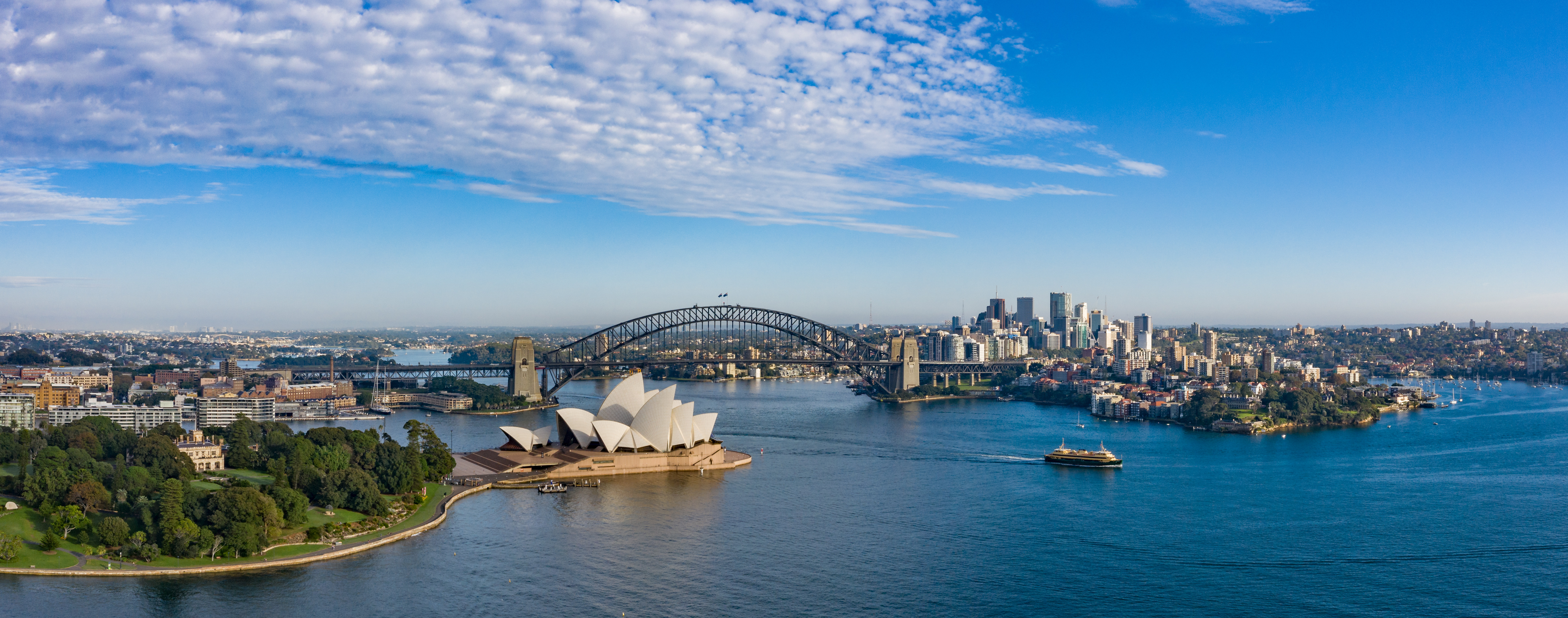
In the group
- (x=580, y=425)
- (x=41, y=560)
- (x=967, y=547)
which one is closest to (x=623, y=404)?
(x=580, y=425)

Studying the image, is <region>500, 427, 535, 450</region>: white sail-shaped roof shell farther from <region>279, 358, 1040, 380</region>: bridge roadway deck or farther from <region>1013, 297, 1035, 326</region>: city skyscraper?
<region>1013, 297, 1035, 326</region>: city skyscraper

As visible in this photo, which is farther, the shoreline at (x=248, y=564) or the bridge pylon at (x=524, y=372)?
the bridge pylon at (x=524, y=372)

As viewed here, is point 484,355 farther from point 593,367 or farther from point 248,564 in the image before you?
point 248,564

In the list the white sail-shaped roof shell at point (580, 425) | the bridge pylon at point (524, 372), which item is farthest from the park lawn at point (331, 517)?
the bridge pylon at point (524, 372)

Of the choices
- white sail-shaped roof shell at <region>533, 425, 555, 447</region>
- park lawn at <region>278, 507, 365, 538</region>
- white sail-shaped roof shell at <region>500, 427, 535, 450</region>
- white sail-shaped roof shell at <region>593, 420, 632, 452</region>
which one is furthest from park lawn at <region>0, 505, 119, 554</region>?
white sail-shaped roof shell at <region>593, 420, 632, 452</region>

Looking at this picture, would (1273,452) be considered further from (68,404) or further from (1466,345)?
(1466,345)

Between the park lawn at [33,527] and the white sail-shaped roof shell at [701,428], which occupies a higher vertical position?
the white sail-shaped roof shell at [701,428]

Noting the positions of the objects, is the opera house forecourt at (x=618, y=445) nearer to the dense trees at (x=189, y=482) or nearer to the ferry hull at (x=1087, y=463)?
the dense trees at (x=189, y=482)
